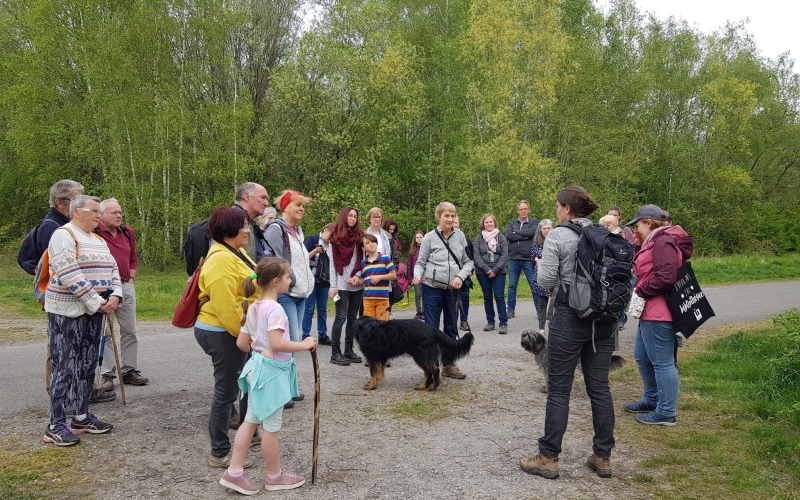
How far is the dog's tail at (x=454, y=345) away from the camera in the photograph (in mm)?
6004

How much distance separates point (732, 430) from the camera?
4793 millimetres

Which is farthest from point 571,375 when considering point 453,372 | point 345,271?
point 345,271

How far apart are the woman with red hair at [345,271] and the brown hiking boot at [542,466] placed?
340 cm

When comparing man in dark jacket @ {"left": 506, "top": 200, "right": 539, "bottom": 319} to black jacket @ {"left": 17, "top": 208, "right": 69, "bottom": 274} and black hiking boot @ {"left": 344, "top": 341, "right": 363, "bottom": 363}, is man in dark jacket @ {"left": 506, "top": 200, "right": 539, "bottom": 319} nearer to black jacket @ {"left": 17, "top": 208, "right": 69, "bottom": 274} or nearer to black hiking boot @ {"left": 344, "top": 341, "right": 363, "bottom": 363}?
black hiking boot @ {"left": 344, "top": 341, "right": 363, "bottom": 363}

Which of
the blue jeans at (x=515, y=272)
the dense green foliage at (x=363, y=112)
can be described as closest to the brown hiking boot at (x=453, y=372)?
the blue jeans at (x=515, y=272)

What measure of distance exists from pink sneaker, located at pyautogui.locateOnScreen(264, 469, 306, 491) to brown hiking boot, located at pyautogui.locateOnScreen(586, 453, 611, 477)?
211 centimetres

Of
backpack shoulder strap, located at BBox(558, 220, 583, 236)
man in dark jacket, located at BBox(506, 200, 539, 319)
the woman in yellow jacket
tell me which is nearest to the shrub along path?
the woman in yellow jacket

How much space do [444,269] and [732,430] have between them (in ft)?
10.8

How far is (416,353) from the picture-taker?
5.85 m

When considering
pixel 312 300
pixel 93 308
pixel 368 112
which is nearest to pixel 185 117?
pixel 368 112

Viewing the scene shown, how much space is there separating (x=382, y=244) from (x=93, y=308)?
403cm

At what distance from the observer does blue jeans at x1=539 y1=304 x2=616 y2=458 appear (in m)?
3.87

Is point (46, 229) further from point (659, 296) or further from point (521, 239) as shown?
point (521, 239)

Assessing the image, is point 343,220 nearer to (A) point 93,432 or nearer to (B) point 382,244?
(B) point 382,244
